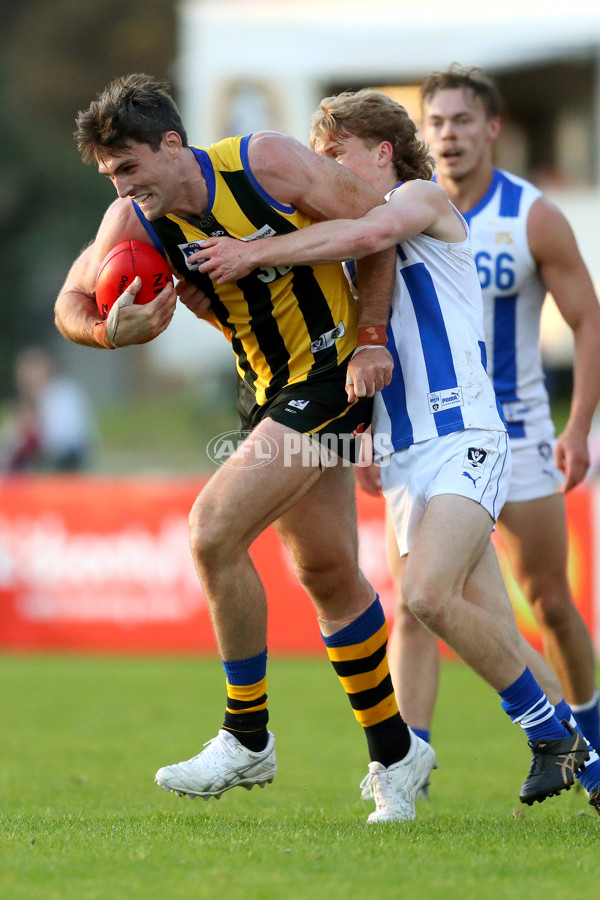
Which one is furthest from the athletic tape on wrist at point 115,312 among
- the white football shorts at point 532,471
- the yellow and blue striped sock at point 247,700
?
the white football shorts at point 532,471

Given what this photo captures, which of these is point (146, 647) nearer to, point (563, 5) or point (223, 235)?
point (223, 235)

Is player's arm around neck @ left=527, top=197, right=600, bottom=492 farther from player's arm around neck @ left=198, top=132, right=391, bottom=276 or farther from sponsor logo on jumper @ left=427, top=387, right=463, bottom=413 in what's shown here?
player's arm around neck @ left=198, top=132, right=391, bottom=276

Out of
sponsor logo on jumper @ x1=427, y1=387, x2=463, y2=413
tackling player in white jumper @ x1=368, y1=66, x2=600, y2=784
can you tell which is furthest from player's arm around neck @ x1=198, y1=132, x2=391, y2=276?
tackling player in white jumper @ x1=368, y1=66, x2=600, y2=784

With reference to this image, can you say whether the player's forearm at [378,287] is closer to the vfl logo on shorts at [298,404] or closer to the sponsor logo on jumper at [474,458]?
the vfl logo on shorts at [298,404]

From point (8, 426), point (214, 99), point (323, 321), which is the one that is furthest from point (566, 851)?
point (214, 99)

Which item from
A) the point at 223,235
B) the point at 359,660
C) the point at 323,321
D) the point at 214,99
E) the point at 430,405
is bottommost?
the point at 359,660

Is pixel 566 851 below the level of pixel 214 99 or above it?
below

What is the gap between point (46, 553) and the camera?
1158 centimetres

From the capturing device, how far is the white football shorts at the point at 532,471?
18.1ft

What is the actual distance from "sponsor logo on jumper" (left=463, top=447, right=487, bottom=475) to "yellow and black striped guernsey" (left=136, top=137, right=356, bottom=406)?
1.89 ft

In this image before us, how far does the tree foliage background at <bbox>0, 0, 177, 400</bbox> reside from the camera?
2806 cm

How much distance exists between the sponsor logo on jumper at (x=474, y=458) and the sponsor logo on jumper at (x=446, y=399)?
18cm

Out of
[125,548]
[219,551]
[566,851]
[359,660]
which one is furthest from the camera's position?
[125,548]

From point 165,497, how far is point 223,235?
730 cm
